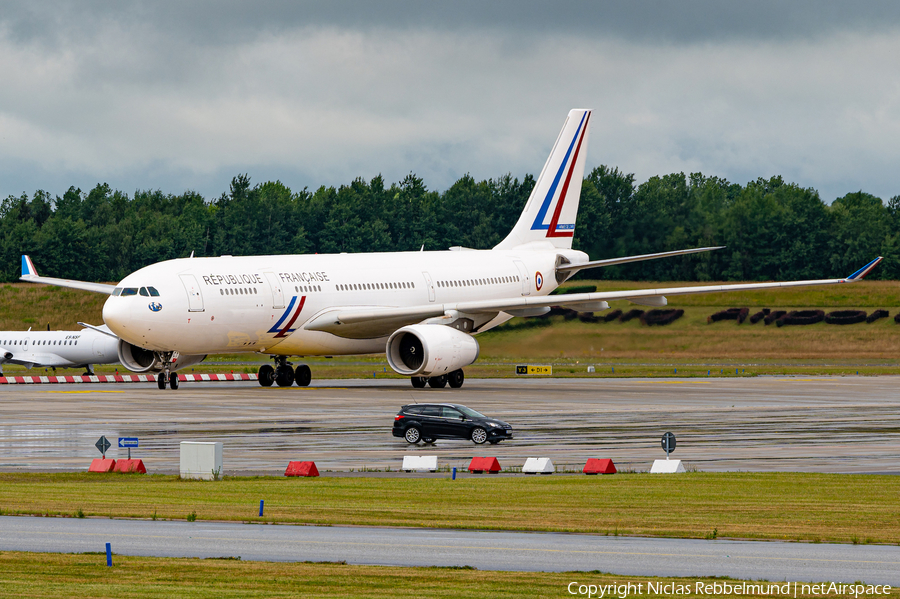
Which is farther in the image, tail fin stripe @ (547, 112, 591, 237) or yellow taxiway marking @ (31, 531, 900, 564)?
tail fin stripe @ (547, 112, 591, 237)

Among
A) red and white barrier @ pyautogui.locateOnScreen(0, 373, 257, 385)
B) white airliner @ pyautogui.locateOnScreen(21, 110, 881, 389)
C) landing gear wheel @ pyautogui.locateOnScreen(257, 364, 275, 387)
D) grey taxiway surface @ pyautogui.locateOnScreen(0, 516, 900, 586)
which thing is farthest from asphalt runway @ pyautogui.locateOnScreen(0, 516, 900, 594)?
red and white barrier @ pyautogui.locateOnScreen(0, 373, 257, 385)

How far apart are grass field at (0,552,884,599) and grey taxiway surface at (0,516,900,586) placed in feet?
1.47

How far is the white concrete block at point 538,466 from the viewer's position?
27.1m

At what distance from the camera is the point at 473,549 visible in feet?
56.7

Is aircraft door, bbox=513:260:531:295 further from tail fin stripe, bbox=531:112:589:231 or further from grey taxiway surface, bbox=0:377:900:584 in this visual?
grey taxiway surface, bbox=0:377:900:584

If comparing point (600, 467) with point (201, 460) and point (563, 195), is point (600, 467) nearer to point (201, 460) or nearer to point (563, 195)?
point (201, 460)

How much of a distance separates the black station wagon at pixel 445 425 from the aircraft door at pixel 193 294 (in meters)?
16.3

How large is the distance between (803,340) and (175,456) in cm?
6262

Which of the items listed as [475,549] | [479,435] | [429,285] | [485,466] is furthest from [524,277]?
[475,549]

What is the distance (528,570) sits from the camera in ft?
51.2

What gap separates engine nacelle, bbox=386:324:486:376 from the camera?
164ft

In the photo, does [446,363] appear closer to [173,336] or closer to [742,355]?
[173,336]

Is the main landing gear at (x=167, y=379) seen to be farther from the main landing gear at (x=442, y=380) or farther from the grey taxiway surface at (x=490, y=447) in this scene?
the main landing gear at (x=442, y=380)

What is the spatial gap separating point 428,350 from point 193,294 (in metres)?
9.49
